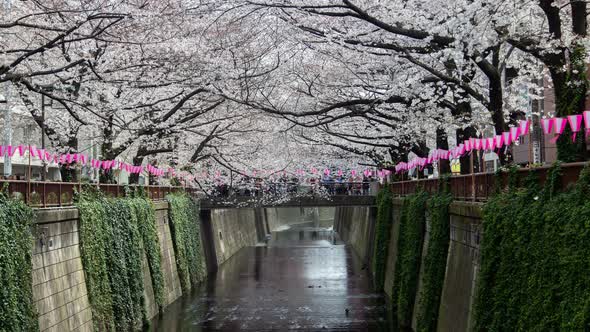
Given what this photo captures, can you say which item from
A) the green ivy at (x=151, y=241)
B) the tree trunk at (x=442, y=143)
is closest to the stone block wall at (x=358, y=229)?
the tree trunk at (x=442, y=143)

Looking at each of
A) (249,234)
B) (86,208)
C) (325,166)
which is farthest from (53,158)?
(249,234)

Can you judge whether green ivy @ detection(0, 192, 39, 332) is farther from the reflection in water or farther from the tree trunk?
the tree trunk

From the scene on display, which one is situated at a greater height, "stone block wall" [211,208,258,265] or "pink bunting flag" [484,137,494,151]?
"pink bunting flag" [484,137,494,151]

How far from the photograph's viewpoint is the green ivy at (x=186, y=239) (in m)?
33.5

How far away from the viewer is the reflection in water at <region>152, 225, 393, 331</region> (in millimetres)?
25828

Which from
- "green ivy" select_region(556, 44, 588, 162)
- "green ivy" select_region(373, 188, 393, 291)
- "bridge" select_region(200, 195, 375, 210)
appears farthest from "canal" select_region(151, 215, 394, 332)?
"green ivy" select_region(556, 44, 588, 162)

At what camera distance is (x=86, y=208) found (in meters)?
19.8

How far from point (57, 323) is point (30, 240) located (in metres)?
2.90

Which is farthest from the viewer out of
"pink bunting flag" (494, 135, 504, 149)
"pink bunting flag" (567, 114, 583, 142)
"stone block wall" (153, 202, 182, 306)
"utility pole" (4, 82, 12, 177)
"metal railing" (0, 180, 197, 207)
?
"stone block wall" (153, 202, 182, 306)

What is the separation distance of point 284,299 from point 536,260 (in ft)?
70.5

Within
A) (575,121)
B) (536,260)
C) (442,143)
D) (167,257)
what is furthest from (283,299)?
(575,121)

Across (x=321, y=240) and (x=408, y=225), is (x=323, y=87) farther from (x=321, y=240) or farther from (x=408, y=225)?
(x=321, y=240)

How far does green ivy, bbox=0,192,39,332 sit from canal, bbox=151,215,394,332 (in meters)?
10.5

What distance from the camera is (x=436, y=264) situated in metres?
20.2
